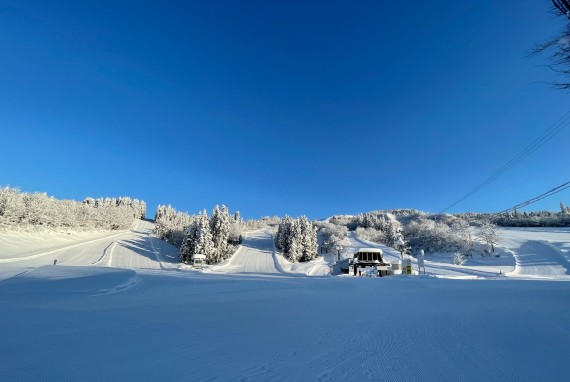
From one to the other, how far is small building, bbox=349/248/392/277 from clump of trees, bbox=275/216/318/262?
99.9 ft

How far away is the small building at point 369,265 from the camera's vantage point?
3119 centimetres

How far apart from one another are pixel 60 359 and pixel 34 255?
1969 inches

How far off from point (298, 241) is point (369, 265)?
33.1m

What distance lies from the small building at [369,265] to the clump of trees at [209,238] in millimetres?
31079

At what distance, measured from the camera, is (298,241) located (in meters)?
65.4

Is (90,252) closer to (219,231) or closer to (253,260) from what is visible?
(219,231)

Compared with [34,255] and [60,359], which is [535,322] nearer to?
[60,359]

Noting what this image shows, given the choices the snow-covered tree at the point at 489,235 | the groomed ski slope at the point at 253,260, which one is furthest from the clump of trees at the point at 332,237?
the snow-covered tree at the point at 489,235

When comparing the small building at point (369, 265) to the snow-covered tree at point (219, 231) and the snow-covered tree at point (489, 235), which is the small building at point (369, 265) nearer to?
the snow-covered tree at point (219, 231)

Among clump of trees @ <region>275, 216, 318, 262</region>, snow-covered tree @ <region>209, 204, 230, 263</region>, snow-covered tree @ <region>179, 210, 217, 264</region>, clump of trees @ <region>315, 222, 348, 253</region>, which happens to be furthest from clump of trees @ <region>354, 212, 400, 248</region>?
snow-covered tree @ <region>179, 210, 217, 264</region>

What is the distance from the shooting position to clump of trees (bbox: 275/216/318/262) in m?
64.3

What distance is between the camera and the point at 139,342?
17.1 feet

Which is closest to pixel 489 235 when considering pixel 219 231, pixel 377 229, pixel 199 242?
pixel 377 229

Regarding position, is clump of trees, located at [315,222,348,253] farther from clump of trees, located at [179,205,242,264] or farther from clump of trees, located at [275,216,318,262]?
clump of trees, located at [179,205,242,264]
